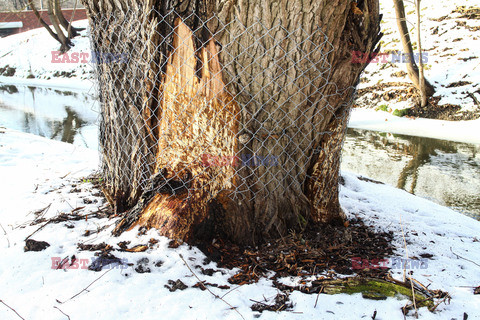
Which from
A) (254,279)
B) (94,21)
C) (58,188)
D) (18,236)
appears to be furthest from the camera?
(58,188)

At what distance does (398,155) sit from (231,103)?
15.7 ft

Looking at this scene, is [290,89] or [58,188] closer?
[290,89]

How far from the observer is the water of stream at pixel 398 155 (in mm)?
4254

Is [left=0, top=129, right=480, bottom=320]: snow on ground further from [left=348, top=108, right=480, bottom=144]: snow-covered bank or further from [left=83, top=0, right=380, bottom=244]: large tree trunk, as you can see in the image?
[left=348, top=108, right=480, bottom=144]: snow-covered bank

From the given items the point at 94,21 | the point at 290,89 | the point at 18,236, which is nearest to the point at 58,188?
the point at 18,236

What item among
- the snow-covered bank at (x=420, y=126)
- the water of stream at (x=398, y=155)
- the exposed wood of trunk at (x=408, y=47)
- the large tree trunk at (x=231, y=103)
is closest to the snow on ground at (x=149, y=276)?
the large tree trunk at (x=231, y=103)

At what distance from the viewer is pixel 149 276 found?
5.41ft

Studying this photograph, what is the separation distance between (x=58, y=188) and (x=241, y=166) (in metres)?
1.81

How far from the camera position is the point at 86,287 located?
1.54m

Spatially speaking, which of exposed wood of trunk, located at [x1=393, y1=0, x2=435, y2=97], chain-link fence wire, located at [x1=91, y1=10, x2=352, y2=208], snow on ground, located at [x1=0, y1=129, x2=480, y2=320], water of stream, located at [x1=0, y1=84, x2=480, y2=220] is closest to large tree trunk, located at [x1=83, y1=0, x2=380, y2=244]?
chain-link fence wire, located at [x1=91, y1=10, x2=352, y2=208]

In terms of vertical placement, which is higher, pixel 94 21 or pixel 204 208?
pixel 94 21

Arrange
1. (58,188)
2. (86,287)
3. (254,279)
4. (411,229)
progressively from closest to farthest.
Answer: (86,287), (254,279), (411,229), (58,188)

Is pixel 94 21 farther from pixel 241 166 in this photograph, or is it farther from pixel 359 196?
pixel 359 196

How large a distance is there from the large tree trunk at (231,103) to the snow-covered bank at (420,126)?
5.96 metres
